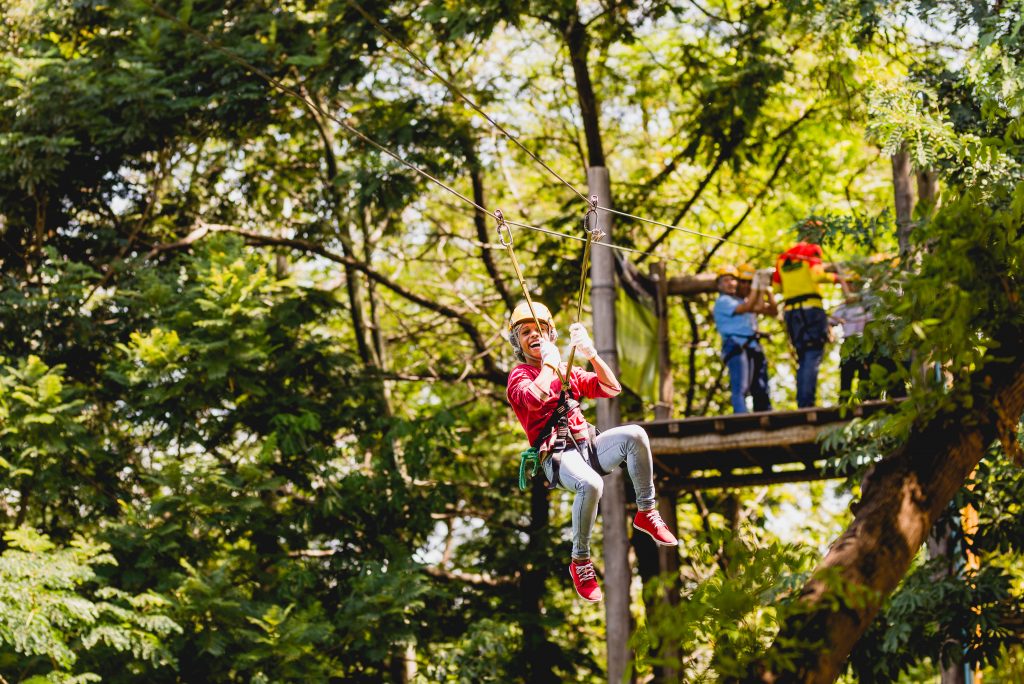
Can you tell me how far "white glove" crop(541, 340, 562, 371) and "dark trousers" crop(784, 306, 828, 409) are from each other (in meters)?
4.40

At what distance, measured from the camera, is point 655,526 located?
5973 millimetres

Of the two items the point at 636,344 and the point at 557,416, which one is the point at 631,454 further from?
the point at 636,344

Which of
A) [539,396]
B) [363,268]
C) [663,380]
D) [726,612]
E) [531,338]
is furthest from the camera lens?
[363,268]

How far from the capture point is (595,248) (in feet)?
35.7

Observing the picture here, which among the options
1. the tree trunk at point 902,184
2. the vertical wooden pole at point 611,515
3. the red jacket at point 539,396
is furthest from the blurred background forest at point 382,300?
the red jacket at point 539,396

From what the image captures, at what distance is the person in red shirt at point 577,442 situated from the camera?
19.4 ft

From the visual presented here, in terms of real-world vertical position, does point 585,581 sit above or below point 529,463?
below

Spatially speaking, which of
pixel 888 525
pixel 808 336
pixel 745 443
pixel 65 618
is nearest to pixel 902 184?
pixel 808 336

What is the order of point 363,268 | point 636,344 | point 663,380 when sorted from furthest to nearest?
point 363,268, point 663,380, point 636,344

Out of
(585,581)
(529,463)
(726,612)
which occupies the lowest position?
(726,612)

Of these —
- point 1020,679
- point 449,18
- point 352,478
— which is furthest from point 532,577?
point 1020,679

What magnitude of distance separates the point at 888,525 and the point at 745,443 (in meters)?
4.20

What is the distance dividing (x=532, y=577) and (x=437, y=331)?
502cm

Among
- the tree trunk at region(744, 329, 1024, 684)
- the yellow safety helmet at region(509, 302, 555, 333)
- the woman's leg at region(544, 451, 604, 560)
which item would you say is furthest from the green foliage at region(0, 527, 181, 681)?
the tree trunk at region(744, 329, 1024, 684)
